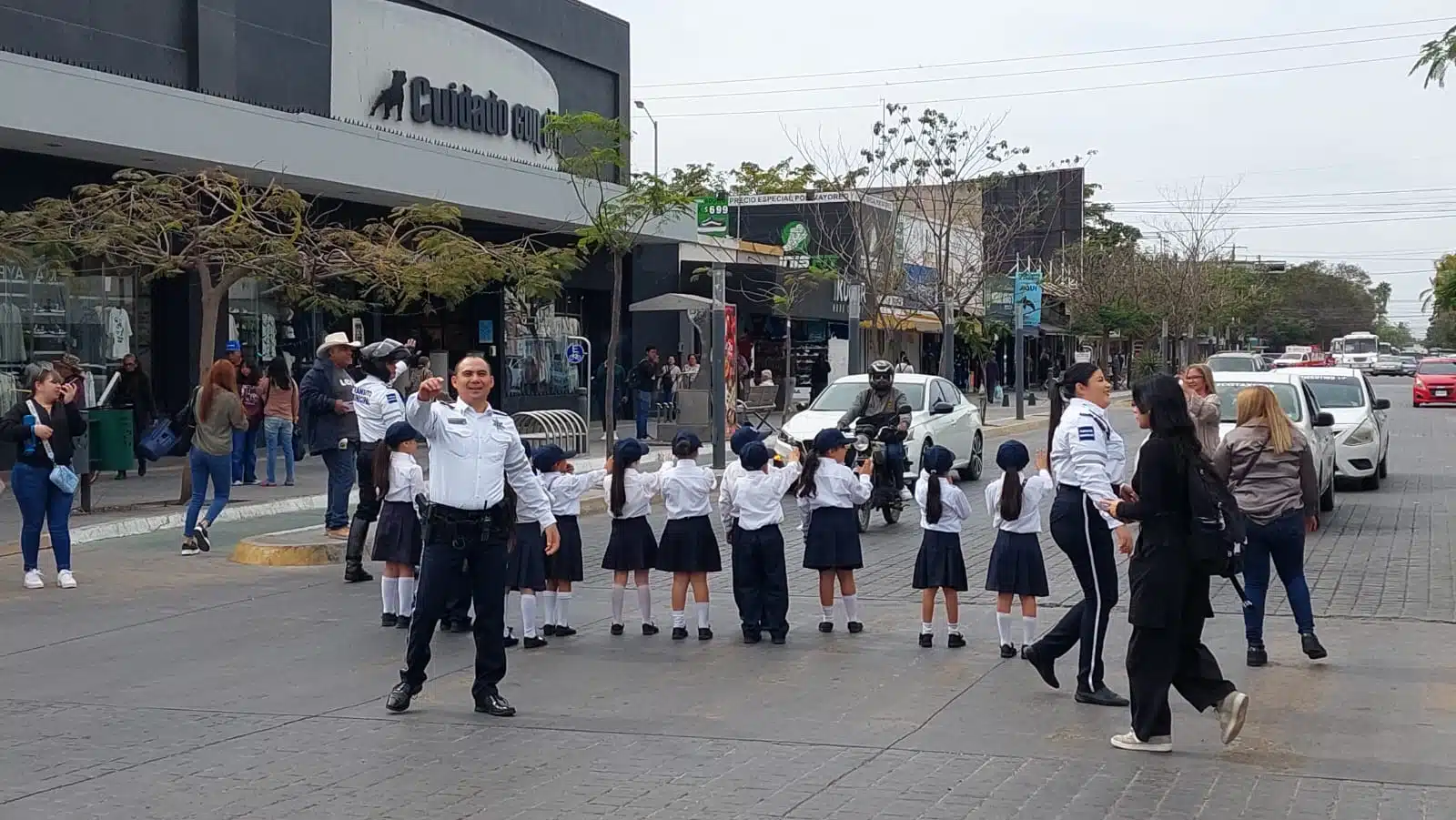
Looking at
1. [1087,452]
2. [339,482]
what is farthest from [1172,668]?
[339,482]

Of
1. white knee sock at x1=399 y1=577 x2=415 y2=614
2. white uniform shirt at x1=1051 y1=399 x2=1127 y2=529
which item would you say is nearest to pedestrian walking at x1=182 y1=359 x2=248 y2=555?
white knee sock at x1=399 y1=577 x2=415 y2=614

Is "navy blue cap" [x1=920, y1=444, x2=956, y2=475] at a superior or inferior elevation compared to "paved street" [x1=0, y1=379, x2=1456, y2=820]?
superior

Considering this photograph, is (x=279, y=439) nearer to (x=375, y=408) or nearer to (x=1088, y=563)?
(x=375, y=408)

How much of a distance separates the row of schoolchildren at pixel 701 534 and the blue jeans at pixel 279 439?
10234mm

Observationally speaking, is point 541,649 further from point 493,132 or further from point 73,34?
point 493,132

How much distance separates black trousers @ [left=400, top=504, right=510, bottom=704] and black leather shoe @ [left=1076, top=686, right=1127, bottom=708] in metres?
3.06

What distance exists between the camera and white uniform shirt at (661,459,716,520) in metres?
10.4

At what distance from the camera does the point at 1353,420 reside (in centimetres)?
1989

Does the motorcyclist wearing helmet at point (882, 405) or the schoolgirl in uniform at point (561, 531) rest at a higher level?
the motorcyclist wearing helmet at point (882, 405)

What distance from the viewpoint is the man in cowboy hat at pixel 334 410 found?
1305cm

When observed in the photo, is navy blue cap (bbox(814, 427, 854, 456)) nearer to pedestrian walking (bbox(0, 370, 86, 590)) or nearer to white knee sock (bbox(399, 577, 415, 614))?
white knee sock (bbox(399, 577, 415, 614))

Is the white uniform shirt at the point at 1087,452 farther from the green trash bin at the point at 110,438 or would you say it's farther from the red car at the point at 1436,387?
the red car at the point at 1436,387

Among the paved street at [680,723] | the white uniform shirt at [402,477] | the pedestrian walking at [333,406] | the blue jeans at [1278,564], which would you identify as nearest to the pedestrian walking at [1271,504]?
the blue jeans at [1278,564]

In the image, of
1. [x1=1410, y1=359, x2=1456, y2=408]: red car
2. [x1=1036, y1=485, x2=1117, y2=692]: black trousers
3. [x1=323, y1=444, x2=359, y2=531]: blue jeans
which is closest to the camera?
[x1=1036, y1=485, x2=1117, y2=692]: black trousers
